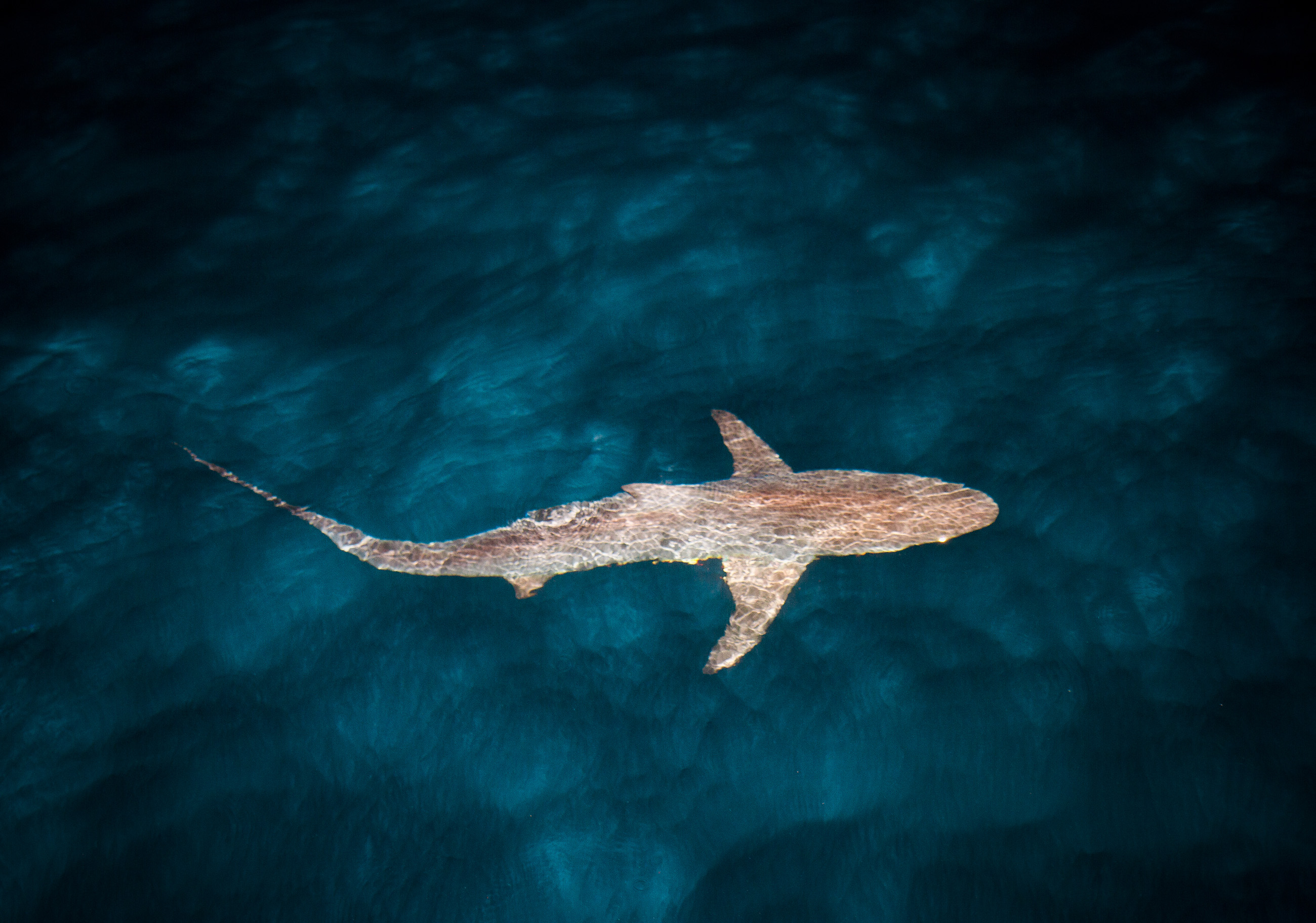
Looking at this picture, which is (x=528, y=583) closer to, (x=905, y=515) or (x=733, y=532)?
(x=733, y=532)

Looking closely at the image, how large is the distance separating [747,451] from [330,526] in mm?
4184

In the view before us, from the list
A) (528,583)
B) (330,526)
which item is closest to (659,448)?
(528,583)

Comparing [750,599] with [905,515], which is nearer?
[750,599]

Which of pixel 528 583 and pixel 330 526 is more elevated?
pixel 330 526

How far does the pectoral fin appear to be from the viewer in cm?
621

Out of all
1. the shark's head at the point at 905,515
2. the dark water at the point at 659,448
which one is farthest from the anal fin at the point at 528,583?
the shark's head at the point at 905,515

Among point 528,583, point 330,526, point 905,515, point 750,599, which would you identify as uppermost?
point 330,526

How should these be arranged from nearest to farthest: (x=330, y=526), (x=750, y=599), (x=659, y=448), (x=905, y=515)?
(x=750, y=599) → (x=905, y=515) → (x=330, y=526) → (x=659, y=448)

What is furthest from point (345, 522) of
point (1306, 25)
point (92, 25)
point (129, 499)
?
point (1306, 25)

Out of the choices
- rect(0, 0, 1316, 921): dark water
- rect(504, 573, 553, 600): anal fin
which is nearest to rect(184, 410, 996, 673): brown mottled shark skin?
rect(504, 573, 553, 600): anal fin

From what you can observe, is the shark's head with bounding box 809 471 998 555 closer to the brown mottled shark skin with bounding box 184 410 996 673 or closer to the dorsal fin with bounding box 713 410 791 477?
the brown mottled shark skin with bounding box 184 410 996 673

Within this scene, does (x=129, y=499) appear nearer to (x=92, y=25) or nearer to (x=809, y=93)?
(x=809, y=93)

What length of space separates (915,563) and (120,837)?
662cm

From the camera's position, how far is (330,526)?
24.6ft
